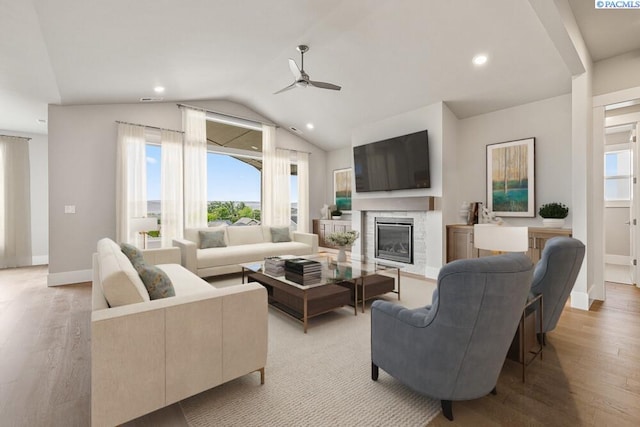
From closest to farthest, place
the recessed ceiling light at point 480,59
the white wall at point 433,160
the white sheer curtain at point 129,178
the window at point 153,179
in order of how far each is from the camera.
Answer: the recessed ceiling light at point 480,59 → the white wall at point 433,160 → the white sheer curtain at point 129,178 → the window at point 153,179

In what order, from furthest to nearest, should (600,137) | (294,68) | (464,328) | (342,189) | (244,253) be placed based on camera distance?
1. (342,189)
2. (244,253)
3. (600,137)
4. (294,68)
5. (464,328)

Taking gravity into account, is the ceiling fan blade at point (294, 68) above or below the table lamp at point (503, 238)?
above

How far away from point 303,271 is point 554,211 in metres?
3.65

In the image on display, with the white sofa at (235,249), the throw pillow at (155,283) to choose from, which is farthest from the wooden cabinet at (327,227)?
the throw pillow at (155,283)

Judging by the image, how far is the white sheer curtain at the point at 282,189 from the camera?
705cm

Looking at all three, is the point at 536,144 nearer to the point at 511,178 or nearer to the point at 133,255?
the point at 511,178

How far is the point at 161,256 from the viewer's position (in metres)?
3.94

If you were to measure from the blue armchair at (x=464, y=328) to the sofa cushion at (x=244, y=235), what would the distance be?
4.44 meters

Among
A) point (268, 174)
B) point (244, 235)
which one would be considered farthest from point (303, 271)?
point (268, 174)

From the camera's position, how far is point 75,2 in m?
2.40

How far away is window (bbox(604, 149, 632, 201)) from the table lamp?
16.0 ft

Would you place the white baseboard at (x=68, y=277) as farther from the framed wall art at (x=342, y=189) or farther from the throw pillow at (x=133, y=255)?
the framed wall art at (x=342, y=189)

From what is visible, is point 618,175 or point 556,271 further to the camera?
point 618,175

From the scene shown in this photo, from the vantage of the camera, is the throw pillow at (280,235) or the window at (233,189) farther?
the window at (233,189)
